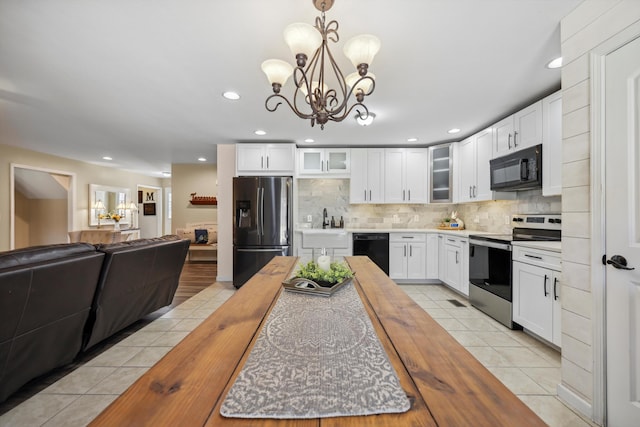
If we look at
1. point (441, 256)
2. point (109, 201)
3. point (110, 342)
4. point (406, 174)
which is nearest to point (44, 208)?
point (109, 201)

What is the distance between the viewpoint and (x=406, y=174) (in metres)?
4.56

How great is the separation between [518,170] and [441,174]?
159cm

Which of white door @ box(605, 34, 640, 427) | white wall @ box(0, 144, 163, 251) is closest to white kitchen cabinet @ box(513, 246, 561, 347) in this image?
white door @ box(605, 34, 640, 427)

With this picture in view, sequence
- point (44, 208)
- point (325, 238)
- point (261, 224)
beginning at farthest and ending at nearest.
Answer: point (44, 208) → point (325, 238) → point (261, 224)

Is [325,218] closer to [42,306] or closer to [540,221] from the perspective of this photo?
[540,221]

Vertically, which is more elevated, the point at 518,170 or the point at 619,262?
the point at 518,170

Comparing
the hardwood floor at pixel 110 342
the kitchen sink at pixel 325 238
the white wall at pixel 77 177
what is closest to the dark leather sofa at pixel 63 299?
the hardwood floor at pixel 110 342

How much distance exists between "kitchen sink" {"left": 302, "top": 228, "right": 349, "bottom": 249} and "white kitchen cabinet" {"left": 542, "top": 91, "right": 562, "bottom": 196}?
2533 millimetres

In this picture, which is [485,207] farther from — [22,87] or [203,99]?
[22,87]

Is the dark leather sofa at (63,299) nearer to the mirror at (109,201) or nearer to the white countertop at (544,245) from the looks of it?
the white countertop at (544,245)

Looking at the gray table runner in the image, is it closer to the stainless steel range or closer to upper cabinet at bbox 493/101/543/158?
the stainless steel range

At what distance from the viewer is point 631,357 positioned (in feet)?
4.47

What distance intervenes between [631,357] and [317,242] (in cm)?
338

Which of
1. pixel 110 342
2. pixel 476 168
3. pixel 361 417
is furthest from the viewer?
pixel 476 168
